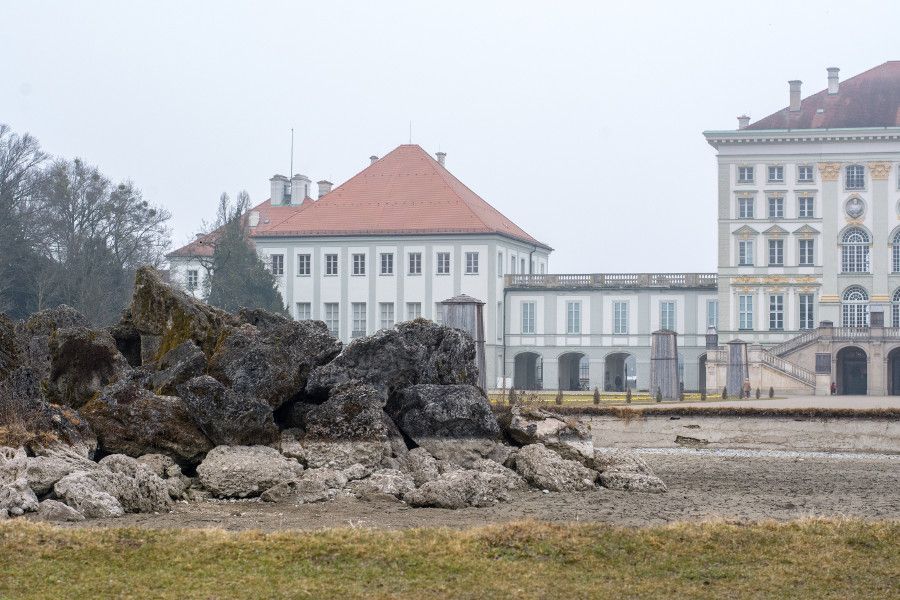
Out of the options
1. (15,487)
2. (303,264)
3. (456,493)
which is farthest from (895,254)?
(15,487)

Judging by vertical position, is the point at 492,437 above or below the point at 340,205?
below

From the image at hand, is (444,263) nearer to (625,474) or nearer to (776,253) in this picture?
(776,253)

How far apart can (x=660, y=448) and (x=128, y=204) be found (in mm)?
39282

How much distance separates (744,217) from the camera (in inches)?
2571

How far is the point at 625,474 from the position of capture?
51.8ft

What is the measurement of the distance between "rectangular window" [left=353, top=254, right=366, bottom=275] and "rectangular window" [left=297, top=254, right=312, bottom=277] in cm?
245

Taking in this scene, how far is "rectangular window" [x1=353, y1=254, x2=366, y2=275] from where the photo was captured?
69812 millimetres

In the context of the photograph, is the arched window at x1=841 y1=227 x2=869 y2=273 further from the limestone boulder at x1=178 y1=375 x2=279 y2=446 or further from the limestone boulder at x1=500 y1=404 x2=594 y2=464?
the limestone boulder at x1=178 y1=375 x2=279 y2=446

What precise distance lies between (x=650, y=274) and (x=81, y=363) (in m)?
51.8

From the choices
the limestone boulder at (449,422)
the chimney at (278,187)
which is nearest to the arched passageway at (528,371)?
the chimney at (278,187)

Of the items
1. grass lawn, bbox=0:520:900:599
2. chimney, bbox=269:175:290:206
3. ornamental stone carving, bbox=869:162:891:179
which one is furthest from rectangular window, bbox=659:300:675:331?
grass lawn, bbox=0:520:900:599

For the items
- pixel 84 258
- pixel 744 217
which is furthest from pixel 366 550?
pixel 744 217

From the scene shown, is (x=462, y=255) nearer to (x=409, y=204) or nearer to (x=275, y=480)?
(x=409, y=204)

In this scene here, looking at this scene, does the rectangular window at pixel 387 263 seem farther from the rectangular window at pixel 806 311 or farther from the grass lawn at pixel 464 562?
the grass lawn at pixel 464 562
